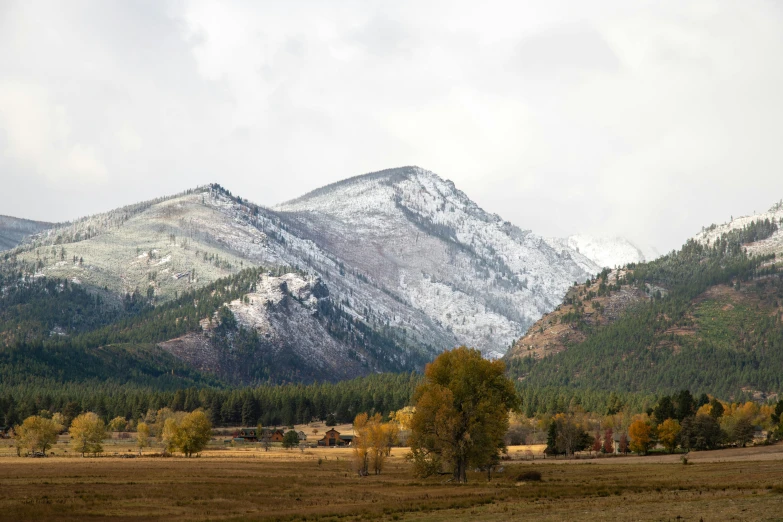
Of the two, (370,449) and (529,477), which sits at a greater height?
(370,449)

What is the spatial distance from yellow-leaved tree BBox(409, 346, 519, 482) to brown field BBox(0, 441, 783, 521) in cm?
348

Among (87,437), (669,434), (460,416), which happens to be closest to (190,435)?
(87,437)

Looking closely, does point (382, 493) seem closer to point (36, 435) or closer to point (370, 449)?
point (370, 449)

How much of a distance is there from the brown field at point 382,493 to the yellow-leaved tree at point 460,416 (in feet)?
11.4

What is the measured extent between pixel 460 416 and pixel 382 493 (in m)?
26.0

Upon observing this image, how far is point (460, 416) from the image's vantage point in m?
124

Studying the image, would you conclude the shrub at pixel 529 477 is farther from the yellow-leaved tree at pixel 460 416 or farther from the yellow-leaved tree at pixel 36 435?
the yellow-leaved tree at pixel 36 435

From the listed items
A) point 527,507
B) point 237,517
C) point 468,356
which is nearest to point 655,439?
point 468,356

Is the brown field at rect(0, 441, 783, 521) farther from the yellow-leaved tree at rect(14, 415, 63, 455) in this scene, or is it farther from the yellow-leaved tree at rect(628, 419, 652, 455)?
the yellow-leaved tree at rect(628, 419, 652, 455)

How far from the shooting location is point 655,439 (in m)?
197

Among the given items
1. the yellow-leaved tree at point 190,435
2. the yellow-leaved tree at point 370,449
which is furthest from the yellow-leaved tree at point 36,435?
the yellow-leaved tree at point 370,449

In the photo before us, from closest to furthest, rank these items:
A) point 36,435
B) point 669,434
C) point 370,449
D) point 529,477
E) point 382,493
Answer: point 382,493
point 529,477
point 370,449
point 36,435
point 669,434

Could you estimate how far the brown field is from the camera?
244 feet

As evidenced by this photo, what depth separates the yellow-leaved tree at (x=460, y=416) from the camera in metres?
122
